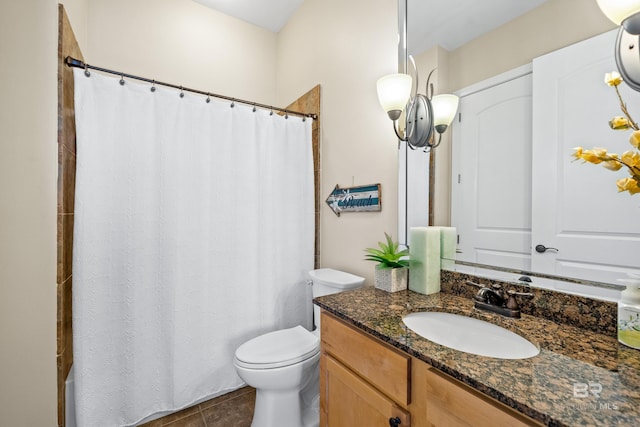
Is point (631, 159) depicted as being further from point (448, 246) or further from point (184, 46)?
point (184, 46)

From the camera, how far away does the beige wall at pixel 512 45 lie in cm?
84

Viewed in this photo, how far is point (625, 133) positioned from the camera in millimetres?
769

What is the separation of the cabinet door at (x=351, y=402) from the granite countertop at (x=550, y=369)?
196mm

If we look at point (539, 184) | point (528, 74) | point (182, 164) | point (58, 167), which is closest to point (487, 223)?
point (539, 184)

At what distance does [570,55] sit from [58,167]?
202 cm

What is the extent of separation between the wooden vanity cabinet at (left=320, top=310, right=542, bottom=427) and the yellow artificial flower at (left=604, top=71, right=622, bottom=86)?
877 mm

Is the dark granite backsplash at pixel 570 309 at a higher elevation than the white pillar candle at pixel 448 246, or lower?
lower

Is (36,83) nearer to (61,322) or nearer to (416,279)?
(61,322)

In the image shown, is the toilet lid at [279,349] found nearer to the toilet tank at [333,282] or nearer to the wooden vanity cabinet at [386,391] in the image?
the toilet tank at [333,282]

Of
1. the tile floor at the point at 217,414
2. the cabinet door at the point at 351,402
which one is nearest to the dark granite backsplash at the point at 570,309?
the cabinet door at the point at 351,402

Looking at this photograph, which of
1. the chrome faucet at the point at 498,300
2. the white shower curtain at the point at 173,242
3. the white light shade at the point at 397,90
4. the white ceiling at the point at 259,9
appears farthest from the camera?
the white ceiling at the point at 259,9

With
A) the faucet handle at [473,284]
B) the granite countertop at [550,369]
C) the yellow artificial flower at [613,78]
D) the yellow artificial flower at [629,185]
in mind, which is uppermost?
the yellow artificial flower at [613,78]

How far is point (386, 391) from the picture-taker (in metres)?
0.84

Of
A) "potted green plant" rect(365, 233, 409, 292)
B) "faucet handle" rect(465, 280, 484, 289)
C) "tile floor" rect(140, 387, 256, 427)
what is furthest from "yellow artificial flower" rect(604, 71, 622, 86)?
"tile floor" rect(140, 387, 256, 427)
